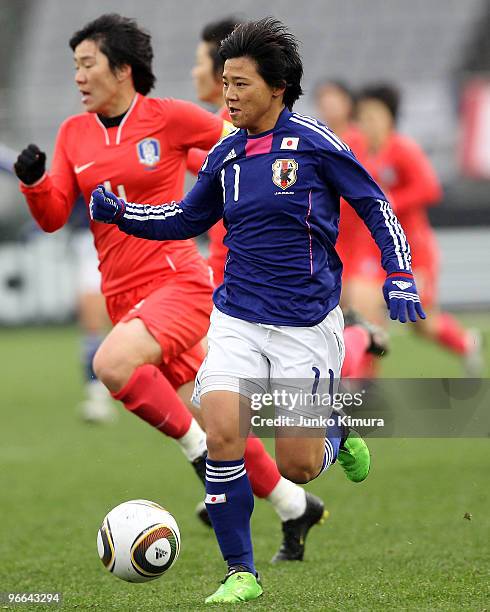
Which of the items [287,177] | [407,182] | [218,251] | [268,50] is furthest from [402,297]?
[407,182]

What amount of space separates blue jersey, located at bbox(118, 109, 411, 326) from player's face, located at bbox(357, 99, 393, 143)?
17.7 ft

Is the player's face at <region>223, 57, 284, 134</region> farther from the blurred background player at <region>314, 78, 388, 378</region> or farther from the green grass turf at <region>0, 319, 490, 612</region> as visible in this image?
the blurred background player at <region>314, 78, 388, 378</region>

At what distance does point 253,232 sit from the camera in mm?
4195

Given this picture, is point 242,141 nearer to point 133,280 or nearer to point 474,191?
point 133,280

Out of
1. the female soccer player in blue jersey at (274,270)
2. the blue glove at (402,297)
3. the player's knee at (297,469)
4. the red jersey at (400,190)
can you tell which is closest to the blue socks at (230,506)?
the female soccer player in blue jersey at (274,270)

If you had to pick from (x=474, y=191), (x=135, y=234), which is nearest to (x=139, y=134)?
(x=135, y=234)

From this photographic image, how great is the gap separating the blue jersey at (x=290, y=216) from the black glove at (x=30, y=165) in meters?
1.01

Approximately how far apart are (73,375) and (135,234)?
819cm

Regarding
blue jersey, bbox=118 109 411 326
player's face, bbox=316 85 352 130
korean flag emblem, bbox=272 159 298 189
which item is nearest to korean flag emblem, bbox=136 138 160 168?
blue jersey, bbox=118 109 411 326

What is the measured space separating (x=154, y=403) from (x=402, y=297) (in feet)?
4.79

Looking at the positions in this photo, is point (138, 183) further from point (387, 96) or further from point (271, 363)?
point (387, 96)

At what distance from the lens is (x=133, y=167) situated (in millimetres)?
5270

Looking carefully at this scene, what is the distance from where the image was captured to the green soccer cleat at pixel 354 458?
15.2 feet

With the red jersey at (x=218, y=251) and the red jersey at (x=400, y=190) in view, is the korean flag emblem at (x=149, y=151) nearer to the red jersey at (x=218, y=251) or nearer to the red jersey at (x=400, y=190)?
the red jersey at (x=218, y=251)
